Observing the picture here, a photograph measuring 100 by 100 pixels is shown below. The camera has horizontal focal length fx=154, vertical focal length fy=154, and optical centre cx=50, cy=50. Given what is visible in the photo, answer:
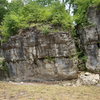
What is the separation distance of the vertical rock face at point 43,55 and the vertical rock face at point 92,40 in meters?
1.14

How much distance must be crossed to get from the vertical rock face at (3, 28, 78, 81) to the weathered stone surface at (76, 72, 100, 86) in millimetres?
712

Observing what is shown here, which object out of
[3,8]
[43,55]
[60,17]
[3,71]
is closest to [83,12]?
[60,17]

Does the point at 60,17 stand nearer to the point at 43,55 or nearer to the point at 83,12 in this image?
the point at 83,12

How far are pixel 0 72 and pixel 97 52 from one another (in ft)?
30.9

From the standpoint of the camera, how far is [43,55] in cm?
1270

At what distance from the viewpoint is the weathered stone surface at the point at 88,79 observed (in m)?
10.5

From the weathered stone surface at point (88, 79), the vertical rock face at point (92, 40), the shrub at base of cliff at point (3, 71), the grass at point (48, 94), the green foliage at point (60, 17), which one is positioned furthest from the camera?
the shrub at base of cliff at point (3, 71)

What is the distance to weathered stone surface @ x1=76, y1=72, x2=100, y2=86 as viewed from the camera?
1052 cm

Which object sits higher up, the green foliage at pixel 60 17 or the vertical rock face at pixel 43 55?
the green foliage at pixel 60 17

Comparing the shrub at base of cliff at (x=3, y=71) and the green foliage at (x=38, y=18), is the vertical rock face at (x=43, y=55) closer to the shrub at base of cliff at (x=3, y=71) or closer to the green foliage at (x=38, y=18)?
the green foliage at (x=38, y=18)

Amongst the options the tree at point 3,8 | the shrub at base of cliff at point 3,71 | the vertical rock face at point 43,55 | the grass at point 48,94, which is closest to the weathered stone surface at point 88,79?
the vertical rock face at point 43,55

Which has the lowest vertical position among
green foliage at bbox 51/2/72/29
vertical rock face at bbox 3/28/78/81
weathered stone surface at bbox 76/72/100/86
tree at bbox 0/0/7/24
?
weathered stone surface at bbox 76/72/100/86

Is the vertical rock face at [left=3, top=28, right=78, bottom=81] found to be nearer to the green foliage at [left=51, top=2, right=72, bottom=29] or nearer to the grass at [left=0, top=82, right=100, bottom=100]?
the green foliage at [left=51, top=2, right=72, bottom=29]

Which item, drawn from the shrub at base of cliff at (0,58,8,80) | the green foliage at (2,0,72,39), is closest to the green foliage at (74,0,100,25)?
the green foliage at (2,0,72,39)
